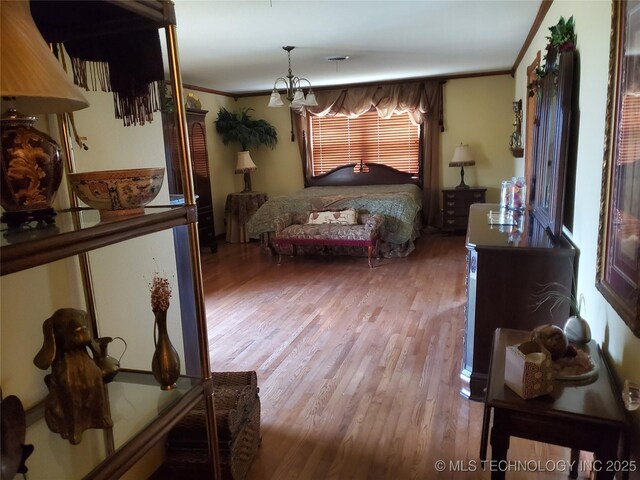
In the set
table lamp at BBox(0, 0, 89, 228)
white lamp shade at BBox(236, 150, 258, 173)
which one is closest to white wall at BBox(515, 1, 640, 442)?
table lamp at BBox(0, 0, 89, 228)

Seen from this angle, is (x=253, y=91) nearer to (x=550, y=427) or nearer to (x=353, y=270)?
(x=353, y=270)

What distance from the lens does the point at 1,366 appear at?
1.10 meters

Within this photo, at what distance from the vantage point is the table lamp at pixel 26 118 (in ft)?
2.65

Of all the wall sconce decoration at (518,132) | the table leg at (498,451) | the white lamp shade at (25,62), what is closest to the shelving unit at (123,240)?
the white lamp shade at (25,62)

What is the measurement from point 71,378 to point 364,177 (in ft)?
21.2

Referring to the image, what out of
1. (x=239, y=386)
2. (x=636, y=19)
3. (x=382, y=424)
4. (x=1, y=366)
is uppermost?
(x=636, y=19)

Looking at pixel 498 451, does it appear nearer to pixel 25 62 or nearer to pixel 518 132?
pixel 25 62

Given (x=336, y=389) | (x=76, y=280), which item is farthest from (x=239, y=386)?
(x=76, y=280)

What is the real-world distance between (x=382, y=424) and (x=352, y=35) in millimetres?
3181

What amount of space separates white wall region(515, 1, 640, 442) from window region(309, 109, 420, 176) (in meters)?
4.82

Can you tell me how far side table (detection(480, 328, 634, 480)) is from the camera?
1168 millimetres

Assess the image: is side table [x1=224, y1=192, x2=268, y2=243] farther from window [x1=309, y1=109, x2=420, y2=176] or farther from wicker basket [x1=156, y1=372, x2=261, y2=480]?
wicker basket [x1=156, y1=372, x2=261, y2=480]

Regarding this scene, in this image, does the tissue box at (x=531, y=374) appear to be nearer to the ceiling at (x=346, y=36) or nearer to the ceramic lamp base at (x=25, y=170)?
the ceramic lamp base at (x=25, y=170)

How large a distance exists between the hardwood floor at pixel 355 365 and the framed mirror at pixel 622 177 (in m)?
0.95
